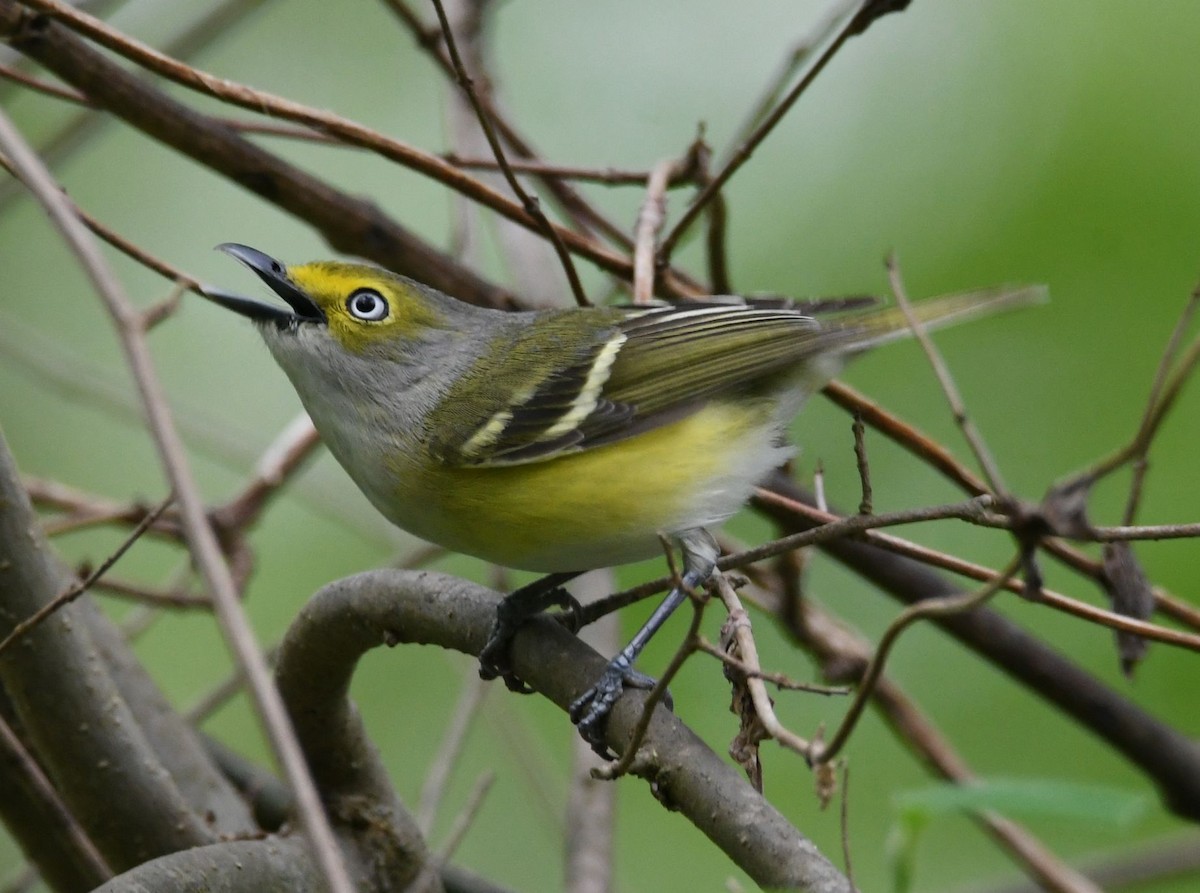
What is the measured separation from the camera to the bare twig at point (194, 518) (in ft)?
3.89

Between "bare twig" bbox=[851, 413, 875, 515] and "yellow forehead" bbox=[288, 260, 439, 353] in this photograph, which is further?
"yellow forehead" bbox=[288, 260, 439, 353]

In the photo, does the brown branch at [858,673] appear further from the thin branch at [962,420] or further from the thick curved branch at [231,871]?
the thick curved branch at [231,871]

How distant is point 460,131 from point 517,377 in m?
1.54

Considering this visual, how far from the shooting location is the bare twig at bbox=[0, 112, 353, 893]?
119cm

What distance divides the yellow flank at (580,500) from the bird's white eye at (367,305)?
441 millimetres

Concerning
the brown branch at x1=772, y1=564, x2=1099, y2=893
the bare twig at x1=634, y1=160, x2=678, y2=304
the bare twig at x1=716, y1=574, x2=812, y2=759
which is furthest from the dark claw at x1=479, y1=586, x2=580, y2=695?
the brown branch at x1=772, y1=564, x2=1099, y2=893

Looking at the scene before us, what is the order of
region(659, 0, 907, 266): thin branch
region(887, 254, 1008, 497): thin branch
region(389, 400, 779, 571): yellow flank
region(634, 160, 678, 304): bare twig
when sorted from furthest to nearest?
1. region(634, 160, 678, 304): bare twig
2. region(659, 0, 907, 266): thin branch
3. region(389, 400, 779, 571): yellow flank
4. region(887, 254, 1008, 497): thin branch

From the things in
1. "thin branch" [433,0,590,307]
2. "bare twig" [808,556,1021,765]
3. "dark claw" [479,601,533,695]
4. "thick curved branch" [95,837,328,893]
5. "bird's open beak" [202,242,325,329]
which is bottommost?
"thick curved branch" [95,837,328,893]

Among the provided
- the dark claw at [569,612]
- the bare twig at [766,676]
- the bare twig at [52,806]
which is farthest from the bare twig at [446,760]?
the bare twig at [766,676]

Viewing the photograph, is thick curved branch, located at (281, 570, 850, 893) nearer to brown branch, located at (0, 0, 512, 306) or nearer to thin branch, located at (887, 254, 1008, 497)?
thin branch, located at (887, 254, 1008, 497)

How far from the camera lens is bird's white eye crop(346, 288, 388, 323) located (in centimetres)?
324

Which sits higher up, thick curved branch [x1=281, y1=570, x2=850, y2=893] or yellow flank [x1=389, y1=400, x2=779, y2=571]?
yellow flank [x1=389, y1=400, x2=779, y2=571]

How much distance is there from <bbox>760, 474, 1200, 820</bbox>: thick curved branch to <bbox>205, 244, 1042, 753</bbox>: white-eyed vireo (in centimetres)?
49

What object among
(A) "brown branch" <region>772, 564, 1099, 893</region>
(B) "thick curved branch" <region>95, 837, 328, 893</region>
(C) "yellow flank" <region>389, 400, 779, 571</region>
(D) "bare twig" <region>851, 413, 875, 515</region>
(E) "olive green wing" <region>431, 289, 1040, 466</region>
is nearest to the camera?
(D) "bare twig" <region>851, 413, 875, 515</region>
